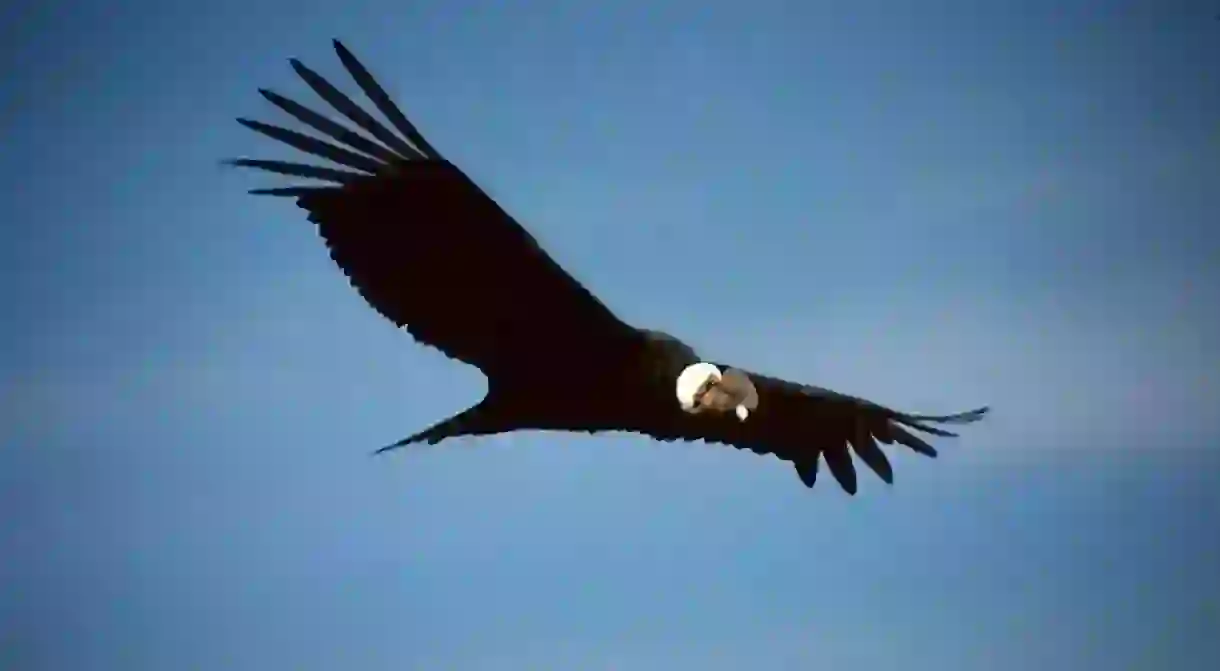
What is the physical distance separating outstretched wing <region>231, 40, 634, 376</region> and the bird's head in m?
0.32

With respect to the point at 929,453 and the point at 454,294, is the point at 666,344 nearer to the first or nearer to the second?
the point at 454,294

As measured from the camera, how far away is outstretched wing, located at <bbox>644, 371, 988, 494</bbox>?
5703mm

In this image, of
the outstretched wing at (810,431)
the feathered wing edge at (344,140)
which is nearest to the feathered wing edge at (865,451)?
the outstretched wing at (810,431)

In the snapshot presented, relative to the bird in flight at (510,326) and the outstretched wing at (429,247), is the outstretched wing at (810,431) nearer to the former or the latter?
the bird in flight at (510,326)

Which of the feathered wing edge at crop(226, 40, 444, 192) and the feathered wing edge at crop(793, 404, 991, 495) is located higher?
the feathered wing edge at crop(226, 40, 444, 192)

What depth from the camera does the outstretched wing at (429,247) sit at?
4.47 metres

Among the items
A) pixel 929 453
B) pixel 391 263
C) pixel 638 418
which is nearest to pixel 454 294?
pixel 391 263

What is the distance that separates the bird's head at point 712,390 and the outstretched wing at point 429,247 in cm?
32

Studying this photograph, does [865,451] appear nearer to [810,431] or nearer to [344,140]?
[810,431]

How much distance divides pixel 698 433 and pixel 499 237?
157 cm

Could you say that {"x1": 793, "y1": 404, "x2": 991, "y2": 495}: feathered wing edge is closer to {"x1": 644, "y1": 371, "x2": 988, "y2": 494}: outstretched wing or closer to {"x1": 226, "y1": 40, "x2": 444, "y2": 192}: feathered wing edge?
{"x1": 644, "y1": 371, "x2": 988, "y2": 494}: outstretched wing

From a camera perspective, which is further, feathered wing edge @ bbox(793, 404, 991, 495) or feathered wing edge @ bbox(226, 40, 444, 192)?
feathered wing edge @ bbox(793, 404, 991, 495)

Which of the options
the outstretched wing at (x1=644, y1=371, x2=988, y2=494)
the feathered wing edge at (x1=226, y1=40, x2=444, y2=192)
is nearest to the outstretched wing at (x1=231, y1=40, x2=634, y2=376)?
the feathered wing edge at (x1=226, y1=40, x2=444, y2=192)

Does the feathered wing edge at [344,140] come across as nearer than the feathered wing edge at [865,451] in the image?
Yes
